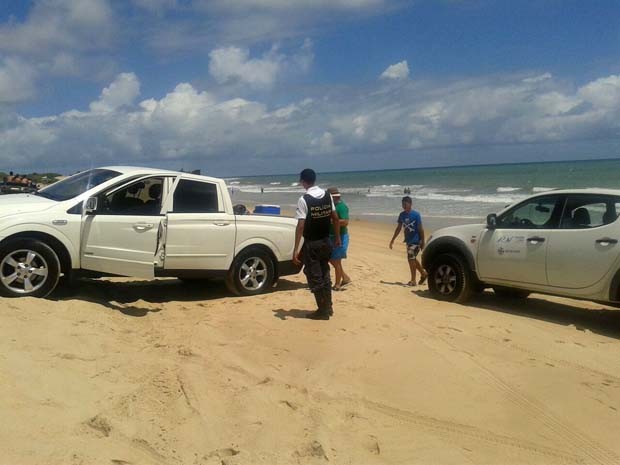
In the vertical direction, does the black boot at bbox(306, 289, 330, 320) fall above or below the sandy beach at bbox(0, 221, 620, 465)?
above

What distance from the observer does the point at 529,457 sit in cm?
412

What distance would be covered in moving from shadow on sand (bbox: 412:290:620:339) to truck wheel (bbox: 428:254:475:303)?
7.6 inches

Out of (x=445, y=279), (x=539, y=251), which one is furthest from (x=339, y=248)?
(x=539, y=251)

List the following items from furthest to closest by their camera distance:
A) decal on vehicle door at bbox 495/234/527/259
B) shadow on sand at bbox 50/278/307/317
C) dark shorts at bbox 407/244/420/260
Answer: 1. dark shorts at bbox 407/244/420/260
2. decal on vehicle door at bbox 495/234/527/259
3. shadow on sand at bbox 50/278/307/317

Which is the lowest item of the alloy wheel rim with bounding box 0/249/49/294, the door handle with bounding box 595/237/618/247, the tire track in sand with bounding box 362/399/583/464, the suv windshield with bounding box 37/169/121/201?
the tire track in sand with bounding box 362/399/583/464

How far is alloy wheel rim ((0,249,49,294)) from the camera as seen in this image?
681 cm

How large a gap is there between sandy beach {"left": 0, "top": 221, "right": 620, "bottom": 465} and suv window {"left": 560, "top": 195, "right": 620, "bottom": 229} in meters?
1.33

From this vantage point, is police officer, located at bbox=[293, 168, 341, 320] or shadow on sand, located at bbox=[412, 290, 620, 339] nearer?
police officer, located at bbox=[293, 168, 341, 320]

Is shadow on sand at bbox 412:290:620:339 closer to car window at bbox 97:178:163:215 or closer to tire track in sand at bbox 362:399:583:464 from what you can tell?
tire track in sand at bbox 362:399:583:464

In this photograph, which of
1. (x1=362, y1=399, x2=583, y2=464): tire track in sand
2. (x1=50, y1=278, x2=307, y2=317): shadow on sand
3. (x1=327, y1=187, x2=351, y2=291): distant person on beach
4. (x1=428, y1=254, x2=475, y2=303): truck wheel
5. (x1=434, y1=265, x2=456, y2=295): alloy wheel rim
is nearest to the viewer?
(x1=362, y1=399, x2=583, y2=464): tire track in sand

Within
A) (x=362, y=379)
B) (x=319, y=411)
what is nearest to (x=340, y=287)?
(x=362, y=379)

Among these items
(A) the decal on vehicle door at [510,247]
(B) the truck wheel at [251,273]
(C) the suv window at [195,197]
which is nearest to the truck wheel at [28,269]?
(C) the suv window at [195,197]

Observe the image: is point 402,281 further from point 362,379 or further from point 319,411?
point 319,411

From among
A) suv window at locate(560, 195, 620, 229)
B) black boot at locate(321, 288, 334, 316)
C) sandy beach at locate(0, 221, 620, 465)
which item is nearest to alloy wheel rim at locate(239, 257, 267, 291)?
sandy beach at locate(0, 221, 620, 465)
